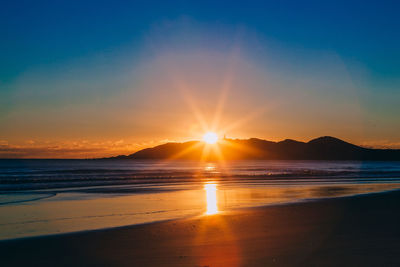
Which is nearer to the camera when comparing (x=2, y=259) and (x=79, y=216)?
(x=2, y=259)

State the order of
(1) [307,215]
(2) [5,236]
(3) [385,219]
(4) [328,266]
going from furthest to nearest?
(1) [307,215]
(3) [385,219]
(2) [5,236]
(4) [328,266]

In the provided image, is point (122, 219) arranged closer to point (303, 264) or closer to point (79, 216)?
point (79, 216)

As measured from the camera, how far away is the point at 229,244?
31.6 feet

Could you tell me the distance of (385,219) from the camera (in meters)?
13.4

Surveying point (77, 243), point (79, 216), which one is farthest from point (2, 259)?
point (79, 216)

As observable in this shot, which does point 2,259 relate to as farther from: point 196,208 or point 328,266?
point 196,208

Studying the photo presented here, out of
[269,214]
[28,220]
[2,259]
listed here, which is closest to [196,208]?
[269,214]

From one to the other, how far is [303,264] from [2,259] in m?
7.05

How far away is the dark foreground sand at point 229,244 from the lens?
8195mm

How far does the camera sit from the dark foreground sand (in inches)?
323

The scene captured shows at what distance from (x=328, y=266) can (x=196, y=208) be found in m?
10.5

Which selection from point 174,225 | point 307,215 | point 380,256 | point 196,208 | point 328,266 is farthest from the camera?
point 196,208

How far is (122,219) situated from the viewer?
46.6ft

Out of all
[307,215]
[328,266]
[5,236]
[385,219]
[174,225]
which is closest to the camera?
[328,266]
